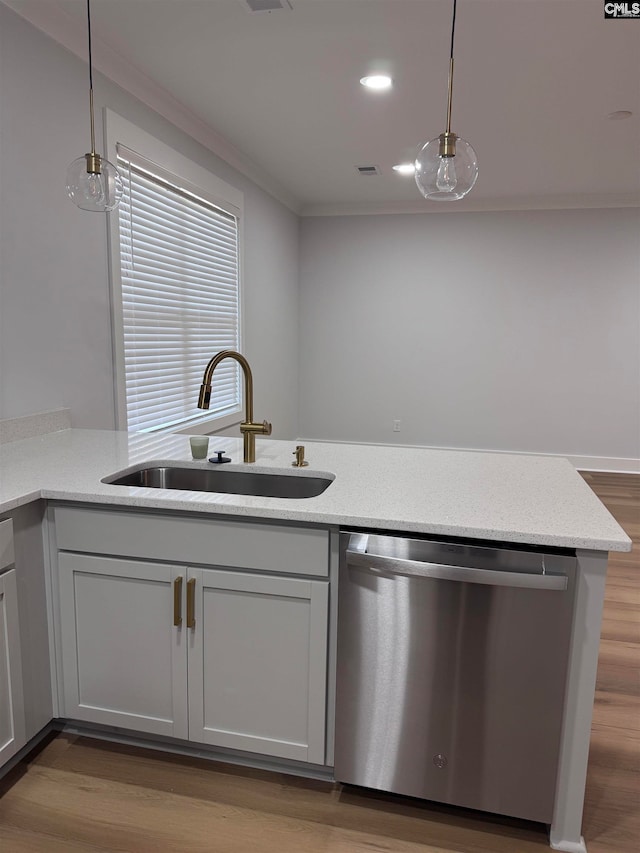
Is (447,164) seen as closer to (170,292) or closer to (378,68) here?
(378,68)

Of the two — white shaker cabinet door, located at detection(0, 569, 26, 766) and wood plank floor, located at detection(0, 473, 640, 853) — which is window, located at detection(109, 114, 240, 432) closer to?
white shaker cabinet door, located at detection(0, 569, 26, 766)

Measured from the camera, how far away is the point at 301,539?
167 centimetres

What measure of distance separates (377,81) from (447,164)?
177 cm

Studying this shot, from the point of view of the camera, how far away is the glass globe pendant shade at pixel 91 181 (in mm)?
1953

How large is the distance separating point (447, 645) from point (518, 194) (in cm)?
530

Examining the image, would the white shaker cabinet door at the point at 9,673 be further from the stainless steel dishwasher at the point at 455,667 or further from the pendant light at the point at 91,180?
the pendant light at the point at 91,180

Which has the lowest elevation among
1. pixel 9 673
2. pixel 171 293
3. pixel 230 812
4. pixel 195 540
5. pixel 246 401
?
pixel 230 812

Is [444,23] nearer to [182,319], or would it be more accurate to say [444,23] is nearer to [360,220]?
[182,319]

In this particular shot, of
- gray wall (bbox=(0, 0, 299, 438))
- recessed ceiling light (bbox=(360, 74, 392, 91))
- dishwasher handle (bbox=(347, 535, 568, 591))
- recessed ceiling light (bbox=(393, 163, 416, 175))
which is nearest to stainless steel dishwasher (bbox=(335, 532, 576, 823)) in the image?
dishwasher handle (bbox=(347, 535, 568, 591))

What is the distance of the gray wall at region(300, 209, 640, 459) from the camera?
6082 mm

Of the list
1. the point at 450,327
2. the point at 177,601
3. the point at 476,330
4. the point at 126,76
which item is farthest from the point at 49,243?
the point at 476,330

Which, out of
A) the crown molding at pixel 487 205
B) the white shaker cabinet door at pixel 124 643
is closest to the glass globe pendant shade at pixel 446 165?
the white shaker cabinet door at pixel 124 643

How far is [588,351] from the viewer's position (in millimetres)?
6164

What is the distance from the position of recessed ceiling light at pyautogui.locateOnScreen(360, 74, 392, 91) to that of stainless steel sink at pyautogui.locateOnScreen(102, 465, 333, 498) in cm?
228
